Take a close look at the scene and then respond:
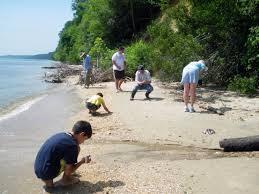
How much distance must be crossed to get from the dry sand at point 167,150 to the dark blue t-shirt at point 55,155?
15.2 inches

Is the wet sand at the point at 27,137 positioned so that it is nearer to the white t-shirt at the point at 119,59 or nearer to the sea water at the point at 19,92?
the sea water at the point at 19,92

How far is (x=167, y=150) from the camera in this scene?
8.78 metres

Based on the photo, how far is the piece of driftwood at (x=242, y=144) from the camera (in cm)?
834

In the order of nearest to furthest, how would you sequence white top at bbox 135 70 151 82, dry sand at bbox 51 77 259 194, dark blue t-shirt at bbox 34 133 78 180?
dark blue t-shirt at bbox 34 133 78 180
dry sand at bbox 51 77 259 194
white top at bbox 135 70 151 82

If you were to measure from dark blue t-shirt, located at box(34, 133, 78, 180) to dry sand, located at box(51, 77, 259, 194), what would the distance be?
39 cm

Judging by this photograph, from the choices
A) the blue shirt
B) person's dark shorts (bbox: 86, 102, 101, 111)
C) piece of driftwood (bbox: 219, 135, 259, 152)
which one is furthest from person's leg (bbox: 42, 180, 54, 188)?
the blue shirt

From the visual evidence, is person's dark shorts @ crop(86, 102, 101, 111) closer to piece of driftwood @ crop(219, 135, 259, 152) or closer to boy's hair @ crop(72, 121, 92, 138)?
piece of driftwood @ crop(219, 135, 259, 152)

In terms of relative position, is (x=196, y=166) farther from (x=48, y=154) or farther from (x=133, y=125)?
(x=133, y=125)

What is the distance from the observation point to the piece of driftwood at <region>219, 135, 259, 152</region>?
8.34 m

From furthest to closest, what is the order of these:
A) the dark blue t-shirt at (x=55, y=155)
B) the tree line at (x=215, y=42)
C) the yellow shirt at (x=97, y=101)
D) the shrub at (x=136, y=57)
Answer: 1. the shrub at (x=136, y=57)
2. the tree line at (x=215, y=42)
3. the yellow shirt at (x=97, y=101)
4. the dark blue t-shirt at (x=55, y=155)

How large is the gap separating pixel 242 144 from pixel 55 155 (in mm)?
3703

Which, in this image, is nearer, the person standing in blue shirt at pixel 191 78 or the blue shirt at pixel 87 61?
the person standing in blue shirt at pixel 191 78

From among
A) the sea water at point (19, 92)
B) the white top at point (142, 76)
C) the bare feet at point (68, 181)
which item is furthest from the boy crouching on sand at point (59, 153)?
the white top at point (142, 76)

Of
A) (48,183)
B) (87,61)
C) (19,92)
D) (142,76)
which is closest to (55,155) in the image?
(48,183)
